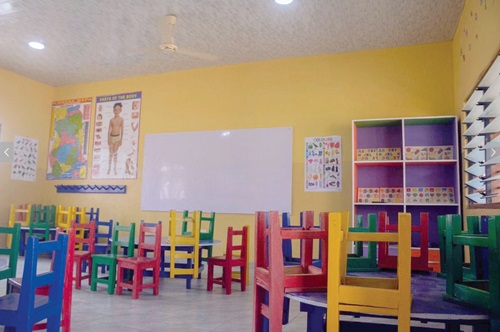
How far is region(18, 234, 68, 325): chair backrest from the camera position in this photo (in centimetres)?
191

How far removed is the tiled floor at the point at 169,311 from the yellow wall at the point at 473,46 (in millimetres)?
2375

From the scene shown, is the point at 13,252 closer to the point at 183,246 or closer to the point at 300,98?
the point at 183,246

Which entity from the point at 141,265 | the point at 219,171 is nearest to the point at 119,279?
the point at 141,265

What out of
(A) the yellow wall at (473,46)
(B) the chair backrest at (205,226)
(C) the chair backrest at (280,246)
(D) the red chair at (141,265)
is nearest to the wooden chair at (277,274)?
(C) the chair backrest at (280,246)

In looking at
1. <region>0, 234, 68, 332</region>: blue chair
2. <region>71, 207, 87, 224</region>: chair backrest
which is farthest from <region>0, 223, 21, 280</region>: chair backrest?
<region>71, 207, 87, 224</region>: chair backrest

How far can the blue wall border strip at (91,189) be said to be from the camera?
7496mm

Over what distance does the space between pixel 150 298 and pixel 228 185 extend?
2572 mm

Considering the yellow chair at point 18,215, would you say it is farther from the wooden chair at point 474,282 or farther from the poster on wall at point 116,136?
the wooden chair at point 474,282

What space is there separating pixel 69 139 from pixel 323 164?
4946 mm

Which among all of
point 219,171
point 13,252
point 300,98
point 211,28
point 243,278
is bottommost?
point 243,278

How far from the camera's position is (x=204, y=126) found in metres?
6.93

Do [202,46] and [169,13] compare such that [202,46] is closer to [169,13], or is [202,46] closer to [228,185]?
[169,13]

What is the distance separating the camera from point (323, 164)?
6.10 metres

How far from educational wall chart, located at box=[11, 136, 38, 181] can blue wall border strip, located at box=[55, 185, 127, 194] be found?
0.55 metres
